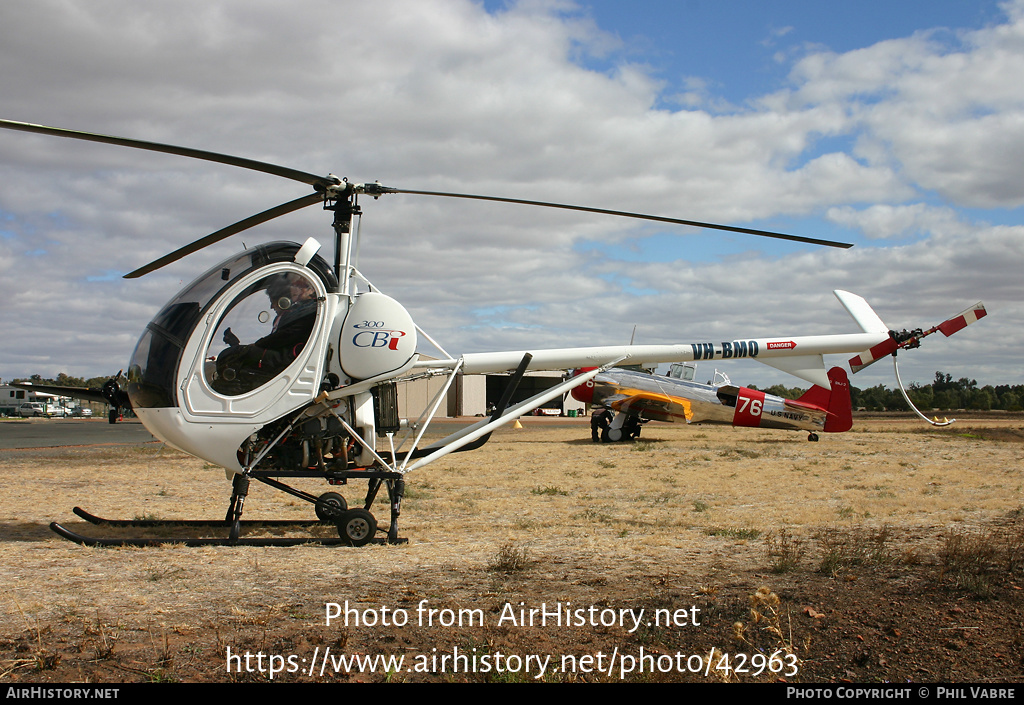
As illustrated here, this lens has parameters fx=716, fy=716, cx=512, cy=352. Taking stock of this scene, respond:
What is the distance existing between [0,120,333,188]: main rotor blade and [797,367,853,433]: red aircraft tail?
21.3 meters

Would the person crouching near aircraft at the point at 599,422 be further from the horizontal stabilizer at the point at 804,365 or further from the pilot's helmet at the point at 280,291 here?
the pilot's helmet at the point at 280,291

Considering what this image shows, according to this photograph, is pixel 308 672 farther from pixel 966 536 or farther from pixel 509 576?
pixel 966 536

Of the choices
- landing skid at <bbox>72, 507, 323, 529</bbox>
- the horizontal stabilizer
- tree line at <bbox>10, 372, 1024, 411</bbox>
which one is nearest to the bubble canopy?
landing skid at <bbox>72, 507, 323, 529</bbox>

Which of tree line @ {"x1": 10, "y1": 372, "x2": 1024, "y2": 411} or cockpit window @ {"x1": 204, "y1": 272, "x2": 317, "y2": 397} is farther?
tree line @ {"x1": 10, "y1": 372, "x2": 1024, "y2": 411}

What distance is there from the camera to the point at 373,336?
7645 millimetres

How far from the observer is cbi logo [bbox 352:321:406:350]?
7.62 m

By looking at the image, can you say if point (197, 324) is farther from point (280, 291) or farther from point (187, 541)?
point (187, 541)

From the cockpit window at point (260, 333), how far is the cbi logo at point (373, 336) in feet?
1.61

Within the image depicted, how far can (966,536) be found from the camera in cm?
661

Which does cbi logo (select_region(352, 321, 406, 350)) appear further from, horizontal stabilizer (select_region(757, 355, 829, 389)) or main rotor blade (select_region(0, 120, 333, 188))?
horizontal stabilizer (select_region(757, 355, 829, 389))

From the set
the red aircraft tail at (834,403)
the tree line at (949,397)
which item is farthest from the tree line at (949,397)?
the red aircraft tail at (834,403)

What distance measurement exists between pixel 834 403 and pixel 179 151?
23420mm

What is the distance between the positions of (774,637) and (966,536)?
3.58m

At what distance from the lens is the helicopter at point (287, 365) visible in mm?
7113
